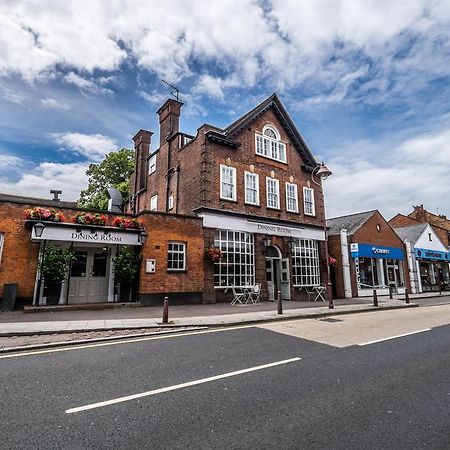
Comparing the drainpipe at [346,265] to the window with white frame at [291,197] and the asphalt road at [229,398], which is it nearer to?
the window with white frame at [291,197]

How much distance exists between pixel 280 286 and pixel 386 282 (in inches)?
458

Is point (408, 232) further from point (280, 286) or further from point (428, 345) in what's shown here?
point (428, 345)

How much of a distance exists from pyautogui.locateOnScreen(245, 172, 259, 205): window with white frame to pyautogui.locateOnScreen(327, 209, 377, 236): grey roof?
27.0 feet

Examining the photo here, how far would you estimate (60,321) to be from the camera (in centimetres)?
1000

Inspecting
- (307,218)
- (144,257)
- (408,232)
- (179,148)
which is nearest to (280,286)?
(307,218)

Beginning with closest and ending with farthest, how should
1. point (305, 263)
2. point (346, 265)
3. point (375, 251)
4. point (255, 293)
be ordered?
point (255, 293), point (305, 263), point (346, 265), point (375, 251)

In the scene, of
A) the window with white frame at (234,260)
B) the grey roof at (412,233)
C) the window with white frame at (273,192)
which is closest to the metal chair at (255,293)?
the window with white frame at (234,260)

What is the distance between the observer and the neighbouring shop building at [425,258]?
29.3 metres

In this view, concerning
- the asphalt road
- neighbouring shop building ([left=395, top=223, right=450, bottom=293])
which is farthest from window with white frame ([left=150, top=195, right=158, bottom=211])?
neighbouring shop building ([left=395, top=223, right=450, bottom=293])

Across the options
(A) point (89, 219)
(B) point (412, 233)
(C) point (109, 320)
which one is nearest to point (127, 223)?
(A) point (89, 219)

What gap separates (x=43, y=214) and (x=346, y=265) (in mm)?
19859

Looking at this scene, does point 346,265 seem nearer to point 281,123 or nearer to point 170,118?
point 281,123

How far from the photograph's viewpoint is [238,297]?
17234 millimetres

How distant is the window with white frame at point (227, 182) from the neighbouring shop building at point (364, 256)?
8.73 meters
